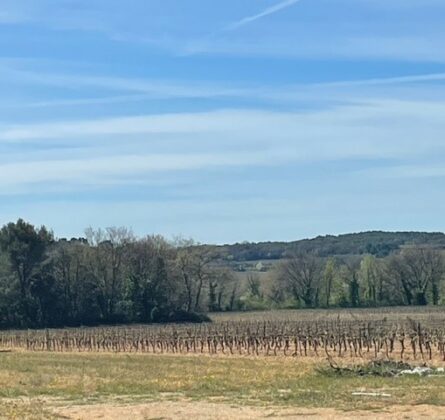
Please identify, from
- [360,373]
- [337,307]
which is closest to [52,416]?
[360,373]

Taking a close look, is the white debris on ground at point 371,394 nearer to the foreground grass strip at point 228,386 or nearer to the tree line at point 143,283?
the foreground grass strip at point 228,386

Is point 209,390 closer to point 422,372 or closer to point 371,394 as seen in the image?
point 371,394

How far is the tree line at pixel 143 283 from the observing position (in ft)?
332

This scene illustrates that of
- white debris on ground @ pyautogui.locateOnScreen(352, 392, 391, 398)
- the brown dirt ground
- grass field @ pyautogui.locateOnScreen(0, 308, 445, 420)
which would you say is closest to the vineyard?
grass field @ pyautogui.locateOnScreen(0, 308, 445, 420)

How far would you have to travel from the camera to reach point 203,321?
341ft

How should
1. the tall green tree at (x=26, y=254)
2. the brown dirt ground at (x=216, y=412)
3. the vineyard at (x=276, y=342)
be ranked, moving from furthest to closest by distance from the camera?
1. the tall green tree at (x=26, y=254)
2. the vineyard at (x=276, y=342)
3. the brown dirt ground at (x=216, y=412)

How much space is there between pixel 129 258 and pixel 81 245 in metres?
5.71

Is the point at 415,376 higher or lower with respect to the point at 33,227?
lower

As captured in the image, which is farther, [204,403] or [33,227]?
[33,227]

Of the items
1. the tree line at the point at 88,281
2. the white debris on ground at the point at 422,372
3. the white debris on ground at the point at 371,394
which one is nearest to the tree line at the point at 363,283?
the tree line at the point at 88,281

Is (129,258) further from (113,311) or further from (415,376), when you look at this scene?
(415,376)

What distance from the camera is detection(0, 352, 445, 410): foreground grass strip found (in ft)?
74.8

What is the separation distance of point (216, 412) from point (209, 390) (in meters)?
6.07

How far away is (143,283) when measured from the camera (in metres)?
107
